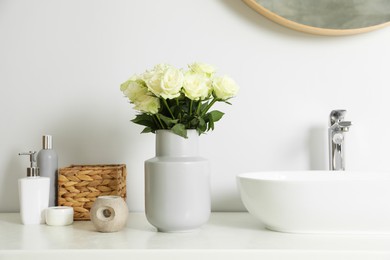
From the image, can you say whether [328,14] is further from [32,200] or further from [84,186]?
[32,200]

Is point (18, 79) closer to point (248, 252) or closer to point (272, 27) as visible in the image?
point (272, 27)

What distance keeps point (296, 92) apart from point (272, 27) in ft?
0.60

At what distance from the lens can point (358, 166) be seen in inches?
48.8

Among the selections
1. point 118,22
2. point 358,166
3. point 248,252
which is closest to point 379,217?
point 248,252

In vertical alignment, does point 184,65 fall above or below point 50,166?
above

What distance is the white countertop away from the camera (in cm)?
80

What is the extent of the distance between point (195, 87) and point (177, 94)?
38 mm

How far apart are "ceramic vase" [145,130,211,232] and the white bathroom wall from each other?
0.91 feet

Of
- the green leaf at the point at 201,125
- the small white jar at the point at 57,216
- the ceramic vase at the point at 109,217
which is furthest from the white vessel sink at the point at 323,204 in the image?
the small white jar at the point at 57,216

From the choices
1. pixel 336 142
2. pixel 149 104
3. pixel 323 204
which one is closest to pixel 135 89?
pixel 149 104

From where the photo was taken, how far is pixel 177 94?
927mm

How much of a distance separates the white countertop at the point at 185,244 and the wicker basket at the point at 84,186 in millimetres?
85

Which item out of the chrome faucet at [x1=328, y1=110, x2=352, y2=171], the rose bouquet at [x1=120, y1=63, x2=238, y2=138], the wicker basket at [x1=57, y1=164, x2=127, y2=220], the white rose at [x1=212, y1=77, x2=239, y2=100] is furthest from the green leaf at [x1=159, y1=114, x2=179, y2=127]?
the chrome faucet at [x1=328, y1=110, x2=352, y2=171]

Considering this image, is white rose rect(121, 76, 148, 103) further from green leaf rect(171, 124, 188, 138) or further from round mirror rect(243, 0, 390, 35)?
round mirror rect(243, 0, 390, 35)
